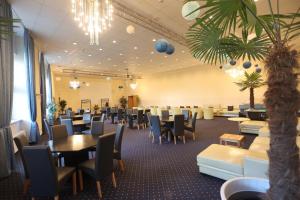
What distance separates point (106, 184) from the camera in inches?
119

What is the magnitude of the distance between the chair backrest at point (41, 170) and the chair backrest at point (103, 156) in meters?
0.56

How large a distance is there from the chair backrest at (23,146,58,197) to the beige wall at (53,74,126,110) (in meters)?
13.1

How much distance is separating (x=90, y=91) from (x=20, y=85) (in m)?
10.9

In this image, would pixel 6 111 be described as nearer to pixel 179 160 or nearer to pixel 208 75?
pixel 179 160

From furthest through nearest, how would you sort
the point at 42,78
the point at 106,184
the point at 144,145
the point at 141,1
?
1. the point at 42,78
2. the point at 144,145
3. the point at 141,1
4. the point at 106,184

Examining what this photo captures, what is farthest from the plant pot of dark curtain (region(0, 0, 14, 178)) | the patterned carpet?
dark curtain (region(0, 0, 14, 178))

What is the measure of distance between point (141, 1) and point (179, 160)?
4.00 m

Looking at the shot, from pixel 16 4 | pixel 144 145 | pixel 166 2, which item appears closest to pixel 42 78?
pixel 16 4

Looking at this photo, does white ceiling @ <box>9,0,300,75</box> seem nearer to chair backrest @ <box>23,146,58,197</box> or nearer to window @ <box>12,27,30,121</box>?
window @ <box>12,27,30,121</box>

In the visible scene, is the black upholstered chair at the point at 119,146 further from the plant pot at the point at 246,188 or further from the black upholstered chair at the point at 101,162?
the plant pot at the point at 246,188

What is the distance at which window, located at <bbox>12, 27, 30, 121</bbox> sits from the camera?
5.89 m

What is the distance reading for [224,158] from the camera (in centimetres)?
296

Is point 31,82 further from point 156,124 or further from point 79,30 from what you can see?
point 156,124

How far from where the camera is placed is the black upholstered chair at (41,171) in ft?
7.32
